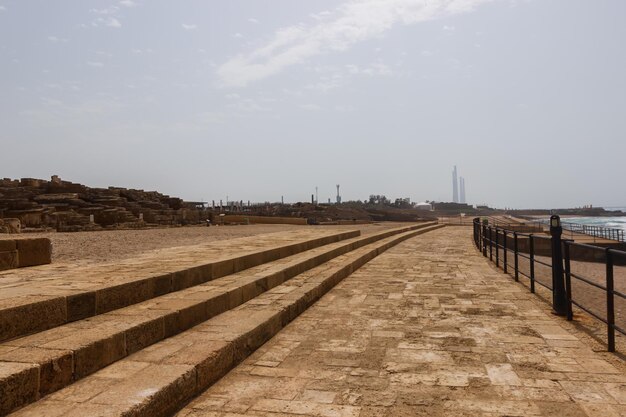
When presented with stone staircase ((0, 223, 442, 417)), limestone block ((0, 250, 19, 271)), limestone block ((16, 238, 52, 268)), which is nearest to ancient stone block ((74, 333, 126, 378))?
stone staircase ((0, 223, 442, 417))

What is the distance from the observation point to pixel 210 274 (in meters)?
5.65

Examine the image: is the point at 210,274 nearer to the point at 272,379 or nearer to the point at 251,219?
the point at 272,379

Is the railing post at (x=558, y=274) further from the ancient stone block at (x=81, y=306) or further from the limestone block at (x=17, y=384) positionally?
the limestone block at (x=17, y=384)

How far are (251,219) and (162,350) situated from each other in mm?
26945

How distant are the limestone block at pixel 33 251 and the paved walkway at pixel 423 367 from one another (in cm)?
372

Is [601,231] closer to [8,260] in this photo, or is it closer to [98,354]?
[8,260]

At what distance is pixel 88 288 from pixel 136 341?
0.83 metres

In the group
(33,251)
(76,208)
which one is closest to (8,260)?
(33,251)

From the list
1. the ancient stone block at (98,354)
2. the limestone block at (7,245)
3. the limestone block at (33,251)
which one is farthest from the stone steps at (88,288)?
the ancient stone block at (98,354)

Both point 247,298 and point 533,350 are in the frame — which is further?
point 247,298

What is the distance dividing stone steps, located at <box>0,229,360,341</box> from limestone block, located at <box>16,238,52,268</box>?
1.02 feet

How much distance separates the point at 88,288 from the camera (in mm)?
3766

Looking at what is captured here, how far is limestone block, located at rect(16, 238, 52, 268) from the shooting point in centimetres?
571

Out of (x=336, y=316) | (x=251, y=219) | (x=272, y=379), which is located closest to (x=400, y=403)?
(x=272, y=379)
